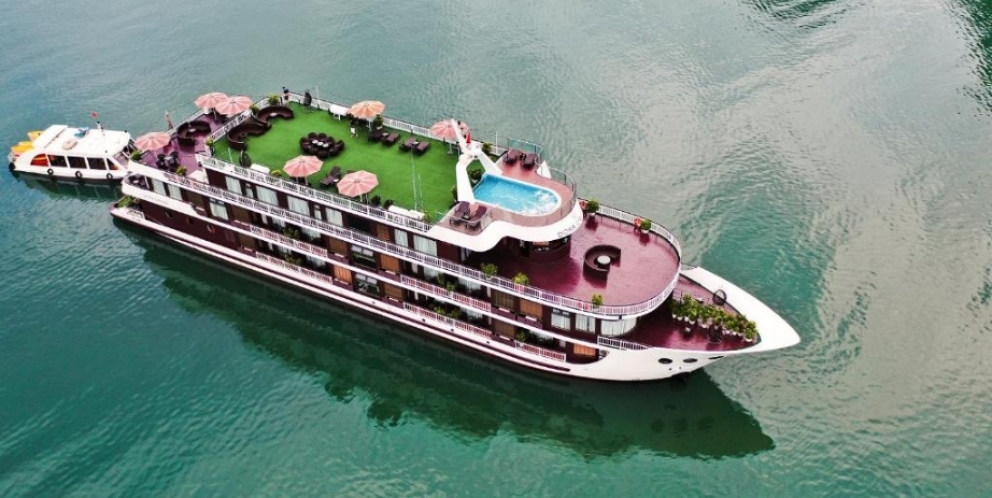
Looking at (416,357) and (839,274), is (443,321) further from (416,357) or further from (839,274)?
(839,274)

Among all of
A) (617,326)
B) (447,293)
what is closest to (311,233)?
(447,293)

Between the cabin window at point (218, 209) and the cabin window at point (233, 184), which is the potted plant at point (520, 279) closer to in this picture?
the cabin window at point (233, 184)

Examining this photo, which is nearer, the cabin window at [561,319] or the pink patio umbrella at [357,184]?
the cabin window at [561,319]

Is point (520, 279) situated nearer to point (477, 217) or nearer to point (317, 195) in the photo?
point (477, 217)

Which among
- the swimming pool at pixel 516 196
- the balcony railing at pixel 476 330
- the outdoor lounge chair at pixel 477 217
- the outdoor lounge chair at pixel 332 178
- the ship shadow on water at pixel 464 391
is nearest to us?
the outdoor lounge chair at pixel 477 217

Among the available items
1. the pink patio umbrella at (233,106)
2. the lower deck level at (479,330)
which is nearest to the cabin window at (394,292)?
the lower deck level at (479,330)

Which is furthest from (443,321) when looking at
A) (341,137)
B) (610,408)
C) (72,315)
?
(72,315)

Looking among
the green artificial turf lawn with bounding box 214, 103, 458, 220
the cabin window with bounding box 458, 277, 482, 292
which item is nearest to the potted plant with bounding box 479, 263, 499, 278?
the cabin window with bounding box 458, 277, 482, 292
